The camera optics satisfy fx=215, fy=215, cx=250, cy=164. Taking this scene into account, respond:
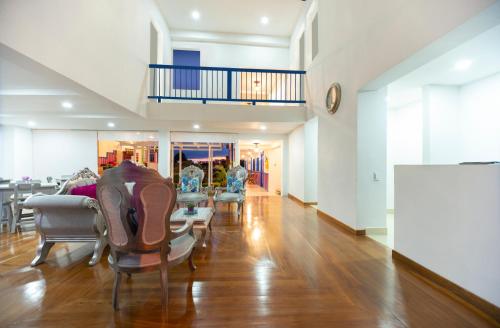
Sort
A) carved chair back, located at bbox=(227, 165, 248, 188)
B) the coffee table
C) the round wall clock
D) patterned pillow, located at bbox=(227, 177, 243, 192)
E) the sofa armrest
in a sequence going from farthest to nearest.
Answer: carved chair back, located at bbox=(227, 165, 248, 188) < patterned pillow, located at bbox=(227, 177, 243, 192) < the round wall clock < the coffee table < the sofa armrest

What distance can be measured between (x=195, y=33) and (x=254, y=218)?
7.48 metres

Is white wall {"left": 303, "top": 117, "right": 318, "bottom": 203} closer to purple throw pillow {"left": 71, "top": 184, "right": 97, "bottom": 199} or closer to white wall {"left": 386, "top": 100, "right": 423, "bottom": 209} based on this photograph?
white wall {"left": 386, "top": 100, "right": 423, "bottom": 209}

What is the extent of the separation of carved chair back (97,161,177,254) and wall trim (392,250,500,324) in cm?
270

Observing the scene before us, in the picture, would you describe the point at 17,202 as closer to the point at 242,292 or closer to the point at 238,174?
the point at 238,174

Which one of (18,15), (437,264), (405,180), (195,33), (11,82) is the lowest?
(437,264)

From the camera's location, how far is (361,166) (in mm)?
3748

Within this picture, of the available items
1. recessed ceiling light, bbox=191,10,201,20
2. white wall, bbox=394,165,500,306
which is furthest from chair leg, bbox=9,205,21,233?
recessed ceiling light, bbox=191,10,201,20

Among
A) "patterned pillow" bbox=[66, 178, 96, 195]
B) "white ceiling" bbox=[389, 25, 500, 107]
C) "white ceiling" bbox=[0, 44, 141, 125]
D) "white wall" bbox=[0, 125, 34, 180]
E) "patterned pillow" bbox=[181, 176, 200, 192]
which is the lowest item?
"patterned pillow" bbox=[181, 176, 200, 192]

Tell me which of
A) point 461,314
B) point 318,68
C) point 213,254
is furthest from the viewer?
point 318,68

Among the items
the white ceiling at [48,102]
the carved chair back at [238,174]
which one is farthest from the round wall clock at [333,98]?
the carved chair back at [238,174]

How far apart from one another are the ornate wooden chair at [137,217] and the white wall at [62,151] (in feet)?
24.6

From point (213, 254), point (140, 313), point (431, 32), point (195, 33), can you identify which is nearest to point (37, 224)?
point (140, 313)

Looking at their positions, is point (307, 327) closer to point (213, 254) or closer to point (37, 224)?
point (213, 254)

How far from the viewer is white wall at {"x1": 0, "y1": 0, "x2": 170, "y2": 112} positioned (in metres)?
2.28
